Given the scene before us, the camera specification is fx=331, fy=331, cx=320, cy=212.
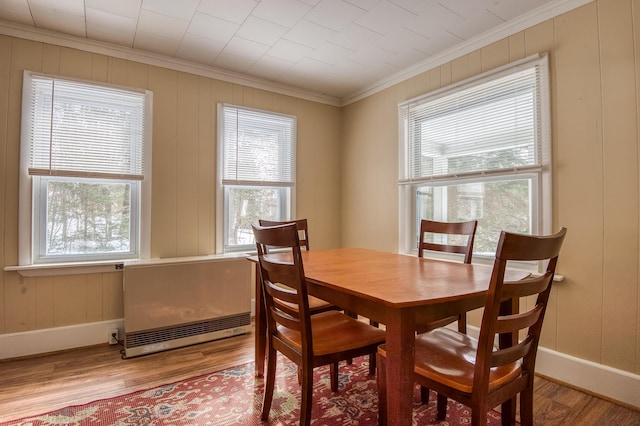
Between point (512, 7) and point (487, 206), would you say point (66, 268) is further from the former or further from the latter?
point (512, 7)

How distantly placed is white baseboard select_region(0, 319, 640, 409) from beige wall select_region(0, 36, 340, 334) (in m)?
0.06

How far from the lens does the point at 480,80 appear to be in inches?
100

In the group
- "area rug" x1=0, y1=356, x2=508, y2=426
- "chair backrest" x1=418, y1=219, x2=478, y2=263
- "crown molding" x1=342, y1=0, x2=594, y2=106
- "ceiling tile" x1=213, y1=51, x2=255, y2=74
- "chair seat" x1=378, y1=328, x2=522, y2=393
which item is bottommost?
"area rug" x1=0, y1=356, x2=508, y2=426

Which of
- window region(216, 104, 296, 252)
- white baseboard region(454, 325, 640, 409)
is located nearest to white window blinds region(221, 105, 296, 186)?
window region(216, 104, 296, 252)

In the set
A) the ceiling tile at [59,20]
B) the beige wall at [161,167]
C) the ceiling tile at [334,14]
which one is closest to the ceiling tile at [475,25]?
the ceiling tile at [334,14]

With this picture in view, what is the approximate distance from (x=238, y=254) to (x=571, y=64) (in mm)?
2903

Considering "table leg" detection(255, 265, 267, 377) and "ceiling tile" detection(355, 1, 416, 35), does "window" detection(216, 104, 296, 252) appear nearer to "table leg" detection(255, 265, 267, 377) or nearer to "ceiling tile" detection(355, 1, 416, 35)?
"table leg" detection(255, 265, 267, 377)

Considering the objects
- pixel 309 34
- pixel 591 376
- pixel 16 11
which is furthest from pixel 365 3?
pixel 591 376

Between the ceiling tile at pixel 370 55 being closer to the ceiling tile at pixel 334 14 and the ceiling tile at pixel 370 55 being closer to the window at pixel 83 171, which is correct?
the ceiling tile at pixel 334 14

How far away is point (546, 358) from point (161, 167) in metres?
3.23

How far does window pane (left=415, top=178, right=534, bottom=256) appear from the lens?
2.35 m

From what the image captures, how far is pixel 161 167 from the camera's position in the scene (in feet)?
9.40

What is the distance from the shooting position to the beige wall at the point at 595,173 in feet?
6.05

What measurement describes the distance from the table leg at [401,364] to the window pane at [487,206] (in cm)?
170
